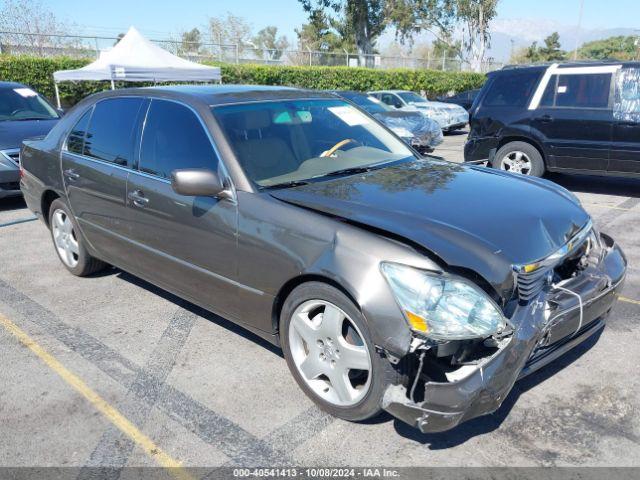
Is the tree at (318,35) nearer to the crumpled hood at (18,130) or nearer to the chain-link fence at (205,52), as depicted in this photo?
the chain-link fence at (205,52)

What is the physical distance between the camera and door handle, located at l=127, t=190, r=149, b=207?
3.77 metres

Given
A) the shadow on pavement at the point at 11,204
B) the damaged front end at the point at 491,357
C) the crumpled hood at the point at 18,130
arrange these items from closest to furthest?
the damaged front end at the point at 491,357 → the crumpled hood at the point at 18,130 → the shadow on pavement at the point at 11,204

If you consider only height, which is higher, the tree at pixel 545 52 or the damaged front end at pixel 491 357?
the tree at pixel 545 52

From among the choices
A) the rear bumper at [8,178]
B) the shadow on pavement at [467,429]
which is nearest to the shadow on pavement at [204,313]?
the shadow on pavement at [467,429]

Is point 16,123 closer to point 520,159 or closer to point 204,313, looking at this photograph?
point 204,313

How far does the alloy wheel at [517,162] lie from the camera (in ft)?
27.3

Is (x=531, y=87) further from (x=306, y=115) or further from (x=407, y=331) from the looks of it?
(x=407, y=331)

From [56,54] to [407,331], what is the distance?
2028 centimetres

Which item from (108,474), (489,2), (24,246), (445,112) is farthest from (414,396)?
(489,2)

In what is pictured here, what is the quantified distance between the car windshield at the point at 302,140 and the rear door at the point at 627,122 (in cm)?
465

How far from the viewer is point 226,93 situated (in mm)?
3879

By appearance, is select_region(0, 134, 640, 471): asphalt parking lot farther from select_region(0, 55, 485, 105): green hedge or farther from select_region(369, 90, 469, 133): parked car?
select_region(0, 55, 485, 105): green hedge

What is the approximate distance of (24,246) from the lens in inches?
239

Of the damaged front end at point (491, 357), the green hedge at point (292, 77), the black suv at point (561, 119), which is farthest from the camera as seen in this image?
the green hedge at point (292, 77)
